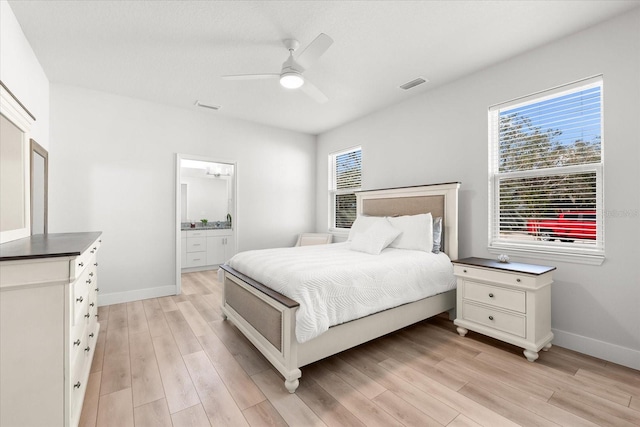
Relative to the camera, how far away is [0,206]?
184 cm

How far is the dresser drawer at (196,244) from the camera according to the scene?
5532 mm

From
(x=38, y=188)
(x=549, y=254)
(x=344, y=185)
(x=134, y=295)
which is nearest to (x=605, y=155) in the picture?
(x=549, y=254)

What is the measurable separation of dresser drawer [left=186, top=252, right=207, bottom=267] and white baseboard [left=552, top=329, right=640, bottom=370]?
17.8 ft

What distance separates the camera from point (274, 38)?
2.54 meters

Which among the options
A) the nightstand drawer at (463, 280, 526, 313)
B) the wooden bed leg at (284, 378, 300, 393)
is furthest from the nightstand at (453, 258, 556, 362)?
the wooden bed leg at (284, 378, 300, 393)

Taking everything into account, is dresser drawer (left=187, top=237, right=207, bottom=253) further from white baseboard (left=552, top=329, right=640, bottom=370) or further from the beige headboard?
white baseboard (left=552, top=329, right=640, bottom=370)

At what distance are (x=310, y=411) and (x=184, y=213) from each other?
5.66m

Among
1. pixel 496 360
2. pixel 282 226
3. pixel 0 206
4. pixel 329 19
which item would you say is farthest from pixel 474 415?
pixel 282 226

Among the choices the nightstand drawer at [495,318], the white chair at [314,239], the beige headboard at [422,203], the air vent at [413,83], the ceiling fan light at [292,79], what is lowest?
the nightstand drawer at [495,318]

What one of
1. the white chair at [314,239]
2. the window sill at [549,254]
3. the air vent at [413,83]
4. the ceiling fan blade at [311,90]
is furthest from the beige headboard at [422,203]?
Answer: the ceiling fan blade at [311,90]

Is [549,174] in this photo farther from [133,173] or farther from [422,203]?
[133,173]

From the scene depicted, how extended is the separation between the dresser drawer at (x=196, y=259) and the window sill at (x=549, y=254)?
4.92 m

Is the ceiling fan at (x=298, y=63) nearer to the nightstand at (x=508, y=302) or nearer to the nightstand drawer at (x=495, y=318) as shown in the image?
the nightstand at (x=508, y=302)

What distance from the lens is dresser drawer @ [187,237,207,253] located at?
18.2 feet
